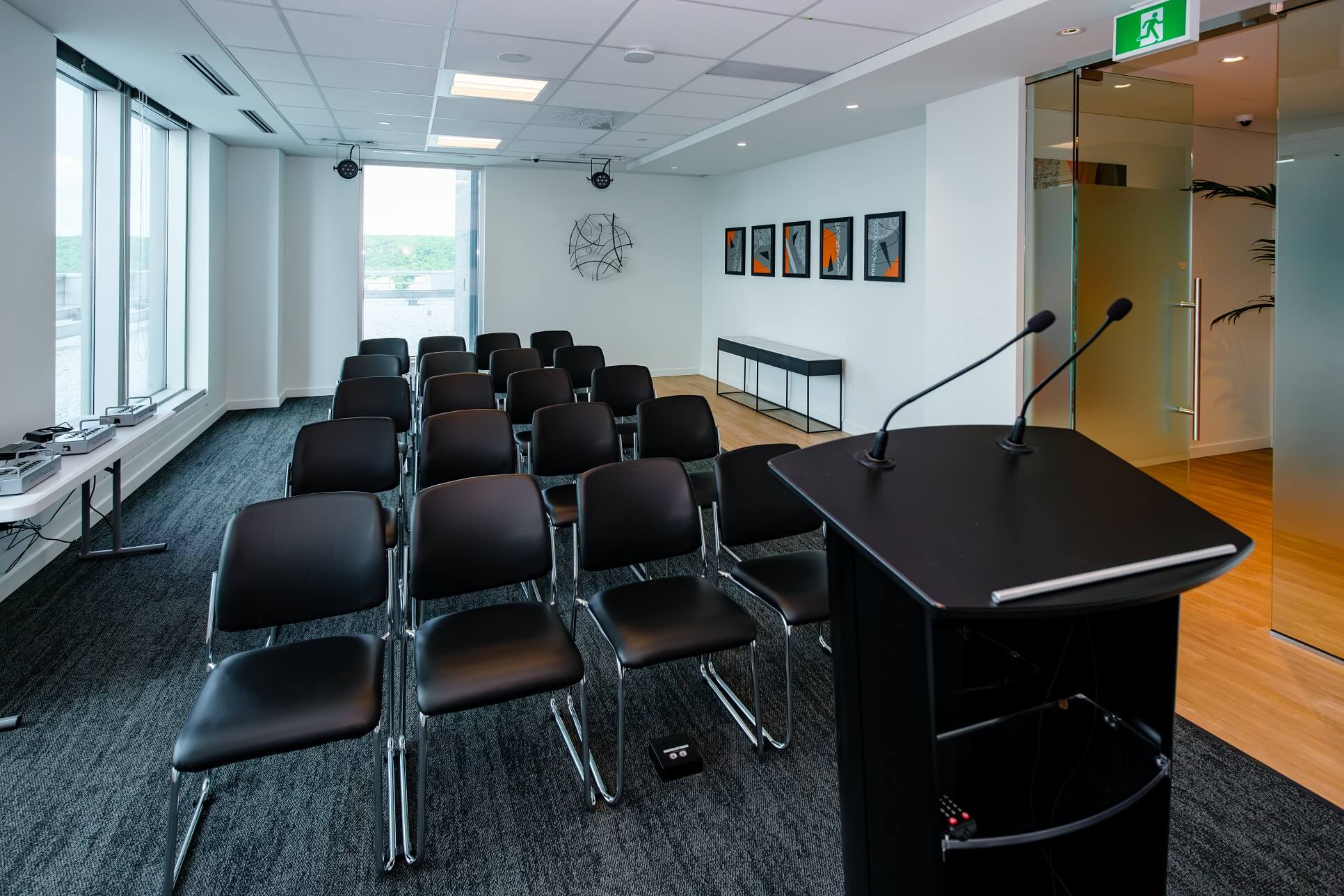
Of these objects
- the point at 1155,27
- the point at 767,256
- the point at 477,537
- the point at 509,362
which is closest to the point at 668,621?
the point at 477,537

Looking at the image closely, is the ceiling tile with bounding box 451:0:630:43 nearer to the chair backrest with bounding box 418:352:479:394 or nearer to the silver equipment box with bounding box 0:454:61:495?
the silver equipment box with bounding box 0:454:61:495

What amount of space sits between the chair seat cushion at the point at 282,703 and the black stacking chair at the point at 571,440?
6.28ft

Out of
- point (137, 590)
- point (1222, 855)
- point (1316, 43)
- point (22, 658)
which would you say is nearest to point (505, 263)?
point (137, 590)

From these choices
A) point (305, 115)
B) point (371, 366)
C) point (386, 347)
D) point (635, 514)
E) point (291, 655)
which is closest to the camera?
point (291, 655)

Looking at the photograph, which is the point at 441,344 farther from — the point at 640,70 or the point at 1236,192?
the point at 1236,192

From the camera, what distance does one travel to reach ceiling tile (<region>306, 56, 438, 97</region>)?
5133mm

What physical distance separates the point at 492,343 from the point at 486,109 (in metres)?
2.15

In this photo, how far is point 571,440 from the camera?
4.41 meters

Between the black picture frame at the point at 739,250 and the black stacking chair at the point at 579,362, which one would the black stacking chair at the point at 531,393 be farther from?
the black picture frame at the point at 739,250

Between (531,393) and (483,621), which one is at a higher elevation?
(531,393)

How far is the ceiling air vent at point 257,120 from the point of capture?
668cm

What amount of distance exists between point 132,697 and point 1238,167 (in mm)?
8285

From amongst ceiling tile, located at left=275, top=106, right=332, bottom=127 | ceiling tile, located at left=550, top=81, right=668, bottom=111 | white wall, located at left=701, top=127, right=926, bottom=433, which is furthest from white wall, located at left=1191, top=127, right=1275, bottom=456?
ceiling tile, located at left=275, top=106, right=332, bottom=127

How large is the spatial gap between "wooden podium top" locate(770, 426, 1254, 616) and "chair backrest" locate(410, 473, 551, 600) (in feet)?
5.03
